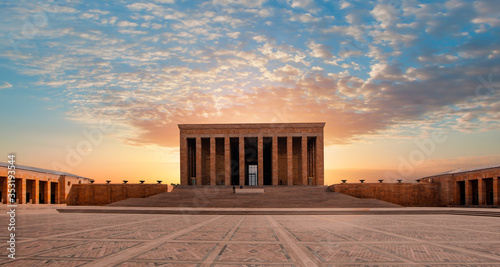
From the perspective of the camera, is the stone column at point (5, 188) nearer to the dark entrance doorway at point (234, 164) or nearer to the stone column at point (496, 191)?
the dark entrance doorway at point (234, 164)

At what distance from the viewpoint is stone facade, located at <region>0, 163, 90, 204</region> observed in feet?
116

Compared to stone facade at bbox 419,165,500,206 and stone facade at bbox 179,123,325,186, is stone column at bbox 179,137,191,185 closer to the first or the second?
stone facade at bbox 179,123,325,186

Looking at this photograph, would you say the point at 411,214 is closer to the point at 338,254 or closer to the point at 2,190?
the point at 338,254

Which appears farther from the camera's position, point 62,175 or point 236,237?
point 62,175

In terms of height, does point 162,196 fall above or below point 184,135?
below

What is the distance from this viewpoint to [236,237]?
991cm

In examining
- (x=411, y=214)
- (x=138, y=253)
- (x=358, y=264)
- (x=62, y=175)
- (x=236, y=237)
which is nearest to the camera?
(x=358, y=264)

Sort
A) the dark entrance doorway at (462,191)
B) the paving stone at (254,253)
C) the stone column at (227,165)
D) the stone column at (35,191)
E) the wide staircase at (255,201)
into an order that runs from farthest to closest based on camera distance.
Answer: the stone column at (227,165) → the dark entrance doorway at (462,191) → the stone column at (35,191) → the wide staircase at (255,201) → the paving stone at (254,253)

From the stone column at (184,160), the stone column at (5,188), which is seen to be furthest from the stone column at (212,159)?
the stone column at (5,188)

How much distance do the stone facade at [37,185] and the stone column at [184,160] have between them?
45.7 ft

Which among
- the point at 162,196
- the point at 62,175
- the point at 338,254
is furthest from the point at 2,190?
the point at 338,254

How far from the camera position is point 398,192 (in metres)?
37.1

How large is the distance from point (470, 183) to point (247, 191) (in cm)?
2238

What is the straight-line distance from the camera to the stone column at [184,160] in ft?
166
